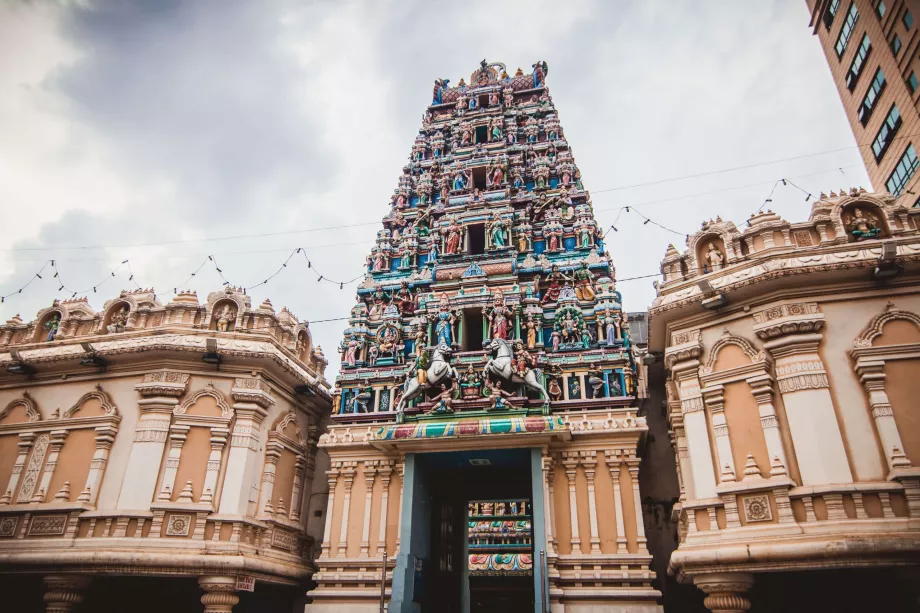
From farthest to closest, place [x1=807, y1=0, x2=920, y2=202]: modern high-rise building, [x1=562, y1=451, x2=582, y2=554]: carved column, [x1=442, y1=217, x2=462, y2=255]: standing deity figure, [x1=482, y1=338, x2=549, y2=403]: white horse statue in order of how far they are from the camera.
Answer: [x1=807, y1=0, x2=920, y2=202]: modern high-rise building < [x1=442, y1=217, x2=462, y2=255]: standing deity figure < [x1=482, y1=338, x2=549, y2=403]: white horse statue < [x1=562, y1=451, x2=582, y2=554]: carved column

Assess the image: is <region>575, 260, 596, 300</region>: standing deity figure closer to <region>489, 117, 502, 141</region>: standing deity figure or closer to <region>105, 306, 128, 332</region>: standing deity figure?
<region>489, 117, 502, 141</region>: standing deity figure

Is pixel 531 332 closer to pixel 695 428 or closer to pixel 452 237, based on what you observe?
pixel 452 237

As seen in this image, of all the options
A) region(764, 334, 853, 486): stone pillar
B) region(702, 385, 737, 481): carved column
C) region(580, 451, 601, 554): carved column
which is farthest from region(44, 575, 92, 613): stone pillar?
region(764, 334, 853, 486): stone pillar

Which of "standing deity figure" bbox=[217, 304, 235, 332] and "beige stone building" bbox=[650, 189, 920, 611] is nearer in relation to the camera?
"beige stone building" bbox=[650, 189, 920, 611]

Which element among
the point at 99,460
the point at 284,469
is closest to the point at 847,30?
the point at 284,469

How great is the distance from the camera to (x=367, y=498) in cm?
1717

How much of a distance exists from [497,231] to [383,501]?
33.1 ft

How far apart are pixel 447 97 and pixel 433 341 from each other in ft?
45.5

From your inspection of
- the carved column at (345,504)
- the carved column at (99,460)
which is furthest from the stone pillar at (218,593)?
the carved column at (99,460)

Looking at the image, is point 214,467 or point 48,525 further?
point 214,467

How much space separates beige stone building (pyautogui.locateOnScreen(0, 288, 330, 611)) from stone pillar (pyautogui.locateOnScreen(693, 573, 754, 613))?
11.0 metres

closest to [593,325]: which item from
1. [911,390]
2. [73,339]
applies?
[911,390]

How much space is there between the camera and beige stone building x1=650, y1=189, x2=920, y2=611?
11.6 m

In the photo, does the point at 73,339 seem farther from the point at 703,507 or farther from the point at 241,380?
the point at 703,507
